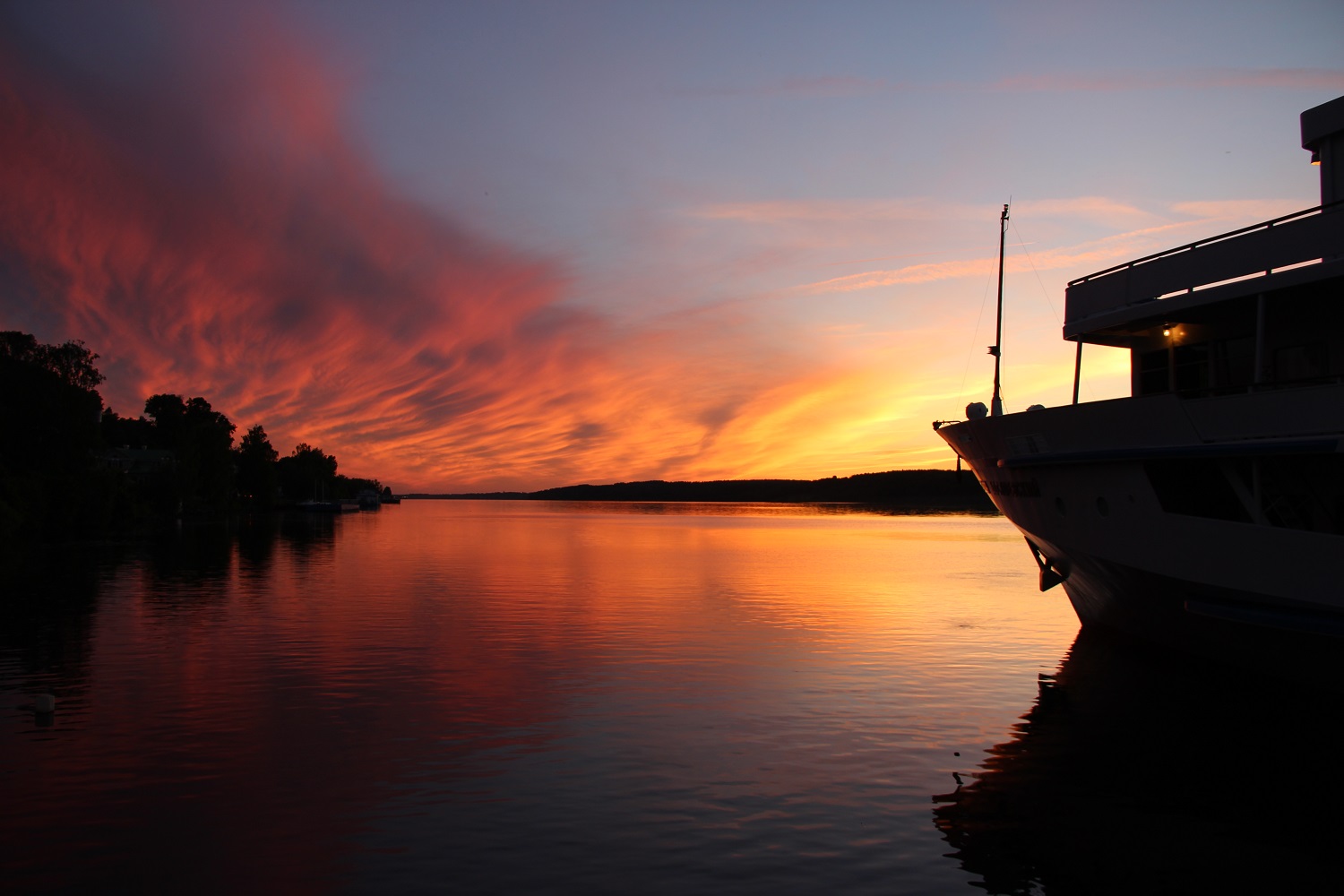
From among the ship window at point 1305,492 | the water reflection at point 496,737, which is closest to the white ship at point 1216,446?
the ship window at point 1305,492

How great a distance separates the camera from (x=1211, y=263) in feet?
60.8

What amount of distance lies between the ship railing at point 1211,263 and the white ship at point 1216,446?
3cm

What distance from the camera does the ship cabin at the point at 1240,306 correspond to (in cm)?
1695

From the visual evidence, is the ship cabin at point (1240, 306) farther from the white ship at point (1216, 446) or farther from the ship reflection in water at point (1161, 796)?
the ship reflection in water at point (1161, 796)

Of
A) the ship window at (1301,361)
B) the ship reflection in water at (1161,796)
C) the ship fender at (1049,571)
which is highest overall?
the ship window at (1301,361)

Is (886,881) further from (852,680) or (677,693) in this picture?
(852,680)

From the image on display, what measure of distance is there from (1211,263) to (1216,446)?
419 centimetres

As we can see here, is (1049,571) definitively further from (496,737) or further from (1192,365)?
(496,737)

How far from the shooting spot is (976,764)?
1409 centimetres

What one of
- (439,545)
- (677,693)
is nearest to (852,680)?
(677,693)

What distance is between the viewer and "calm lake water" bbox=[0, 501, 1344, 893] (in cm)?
1007

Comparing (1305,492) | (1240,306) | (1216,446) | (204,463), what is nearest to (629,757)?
(1216,446)

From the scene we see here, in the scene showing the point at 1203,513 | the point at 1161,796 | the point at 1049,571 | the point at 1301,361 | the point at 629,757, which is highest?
the point at 1301,361

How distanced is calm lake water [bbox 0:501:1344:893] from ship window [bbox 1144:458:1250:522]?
402 centimetres
